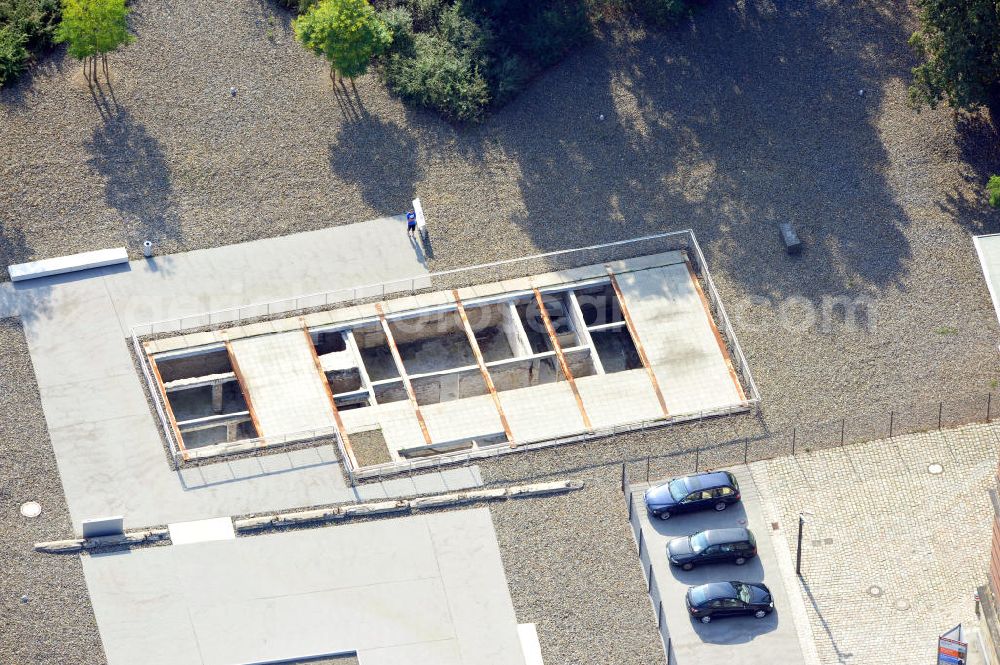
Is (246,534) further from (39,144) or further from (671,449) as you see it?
(39,144)

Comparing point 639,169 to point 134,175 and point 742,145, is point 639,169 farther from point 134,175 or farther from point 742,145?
point 134,175

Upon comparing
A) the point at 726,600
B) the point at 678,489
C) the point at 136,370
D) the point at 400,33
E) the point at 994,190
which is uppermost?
the point at 400,33

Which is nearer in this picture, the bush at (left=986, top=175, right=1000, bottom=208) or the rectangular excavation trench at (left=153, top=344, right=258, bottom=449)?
the rectangular excavation trench at (left=153, top=344, right=258, bottom=449)

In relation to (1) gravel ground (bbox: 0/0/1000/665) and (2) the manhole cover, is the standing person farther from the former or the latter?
(2) the manhole cover

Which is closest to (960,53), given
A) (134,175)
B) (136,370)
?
(134,175)

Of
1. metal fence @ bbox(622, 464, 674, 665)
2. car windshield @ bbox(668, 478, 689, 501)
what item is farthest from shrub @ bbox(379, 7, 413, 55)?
car windshield @ bbox(668, 478, 689, 501)

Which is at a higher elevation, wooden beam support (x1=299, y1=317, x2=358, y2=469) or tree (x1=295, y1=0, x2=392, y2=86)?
tree (x1=295, y1=0, x2=392, y2=86)
